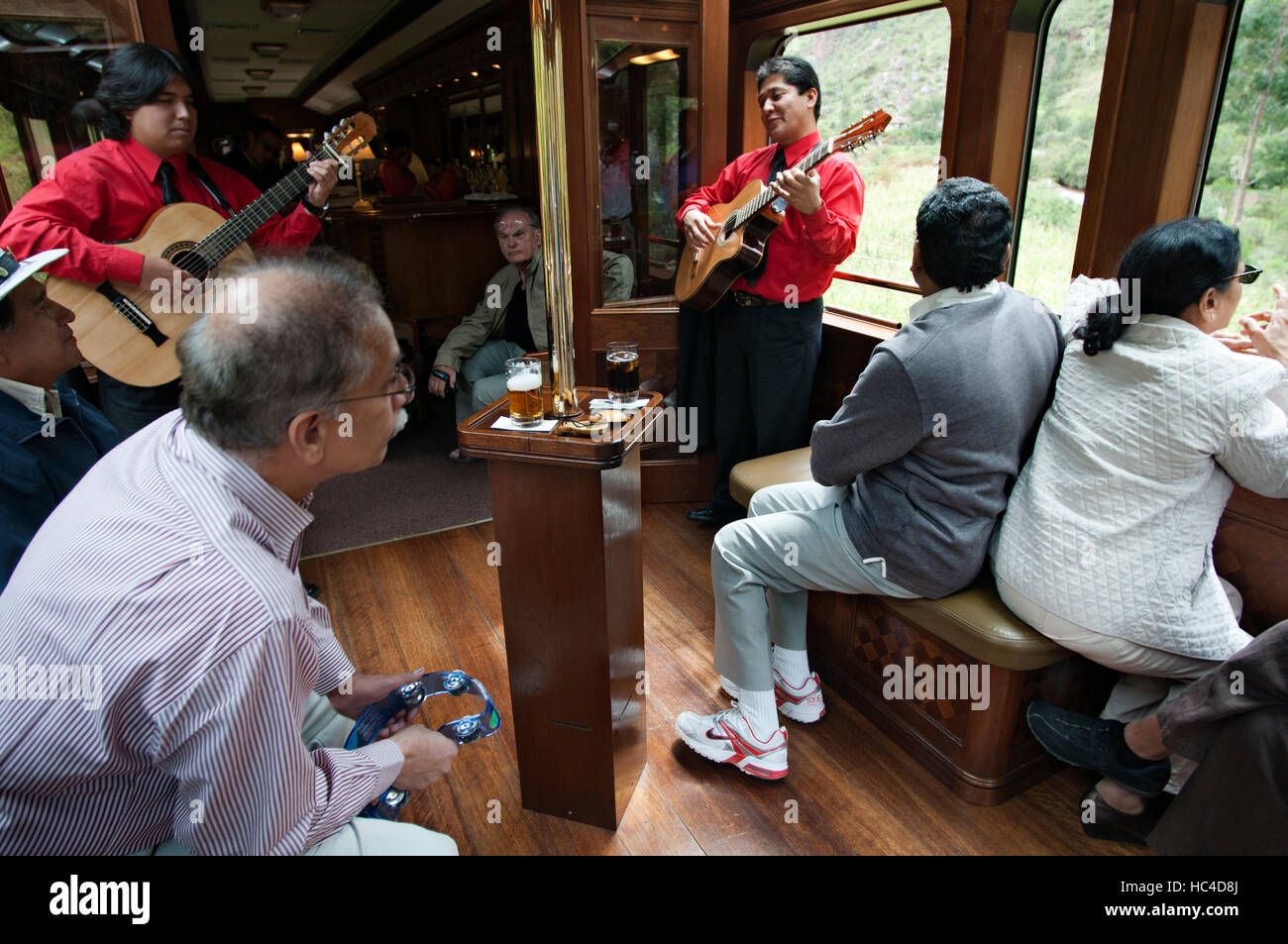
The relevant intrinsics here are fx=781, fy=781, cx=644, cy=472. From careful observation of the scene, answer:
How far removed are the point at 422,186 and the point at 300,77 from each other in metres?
7.21

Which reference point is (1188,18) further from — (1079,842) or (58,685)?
(58,685)

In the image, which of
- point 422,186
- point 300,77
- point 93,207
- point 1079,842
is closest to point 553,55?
point 93,207

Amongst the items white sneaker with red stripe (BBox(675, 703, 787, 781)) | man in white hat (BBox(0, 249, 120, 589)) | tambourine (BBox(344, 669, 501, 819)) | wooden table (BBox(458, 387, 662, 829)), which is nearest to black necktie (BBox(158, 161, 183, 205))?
man in white hat (BBox(0, 249, 120, 589))

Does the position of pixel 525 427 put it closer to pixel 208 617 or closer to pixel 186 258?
pixel 208 617

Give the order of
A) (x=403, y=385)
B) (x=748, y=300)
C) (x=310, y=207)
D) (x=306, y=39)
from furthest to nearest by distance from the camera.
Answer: (x=306, y=39)
(x=748, y=300)
(x=310, y=207)
(x=403, y=385)

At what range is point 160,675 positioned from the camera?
0.97 meters

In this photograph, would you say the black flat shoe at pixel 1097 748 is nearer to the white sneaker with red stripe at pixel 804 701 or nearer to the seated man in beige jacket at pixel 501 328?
the white sneaker with red stripe at pixel 804 701

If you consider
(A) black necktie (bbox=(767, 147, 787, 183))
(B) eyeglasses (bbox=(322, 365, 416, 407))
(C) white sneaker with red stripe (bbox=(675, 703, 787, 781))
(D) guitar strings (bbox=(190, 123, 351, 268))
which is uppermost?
(A) black necktie (bbox=(767, 147, 787, 183))

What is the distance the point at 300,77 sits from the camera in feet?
41.8

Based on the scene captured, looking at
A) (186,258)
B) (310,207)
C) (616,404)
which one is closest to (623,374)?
(616,404)

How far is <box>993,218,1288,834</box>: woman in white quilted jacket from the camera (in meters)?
1.64

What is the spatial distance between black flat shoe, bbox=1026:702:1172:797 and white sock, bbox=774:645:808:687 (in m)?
0.62

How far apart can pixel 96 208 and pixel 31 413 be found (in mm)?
1099

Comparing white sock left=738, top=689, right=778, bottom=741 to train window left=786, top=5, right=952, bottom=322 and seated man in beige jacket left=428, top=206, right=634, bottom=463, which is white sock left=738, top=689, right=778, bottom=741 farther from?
seated man in beige jacket left=428, top=206, right=634, bottom=463
